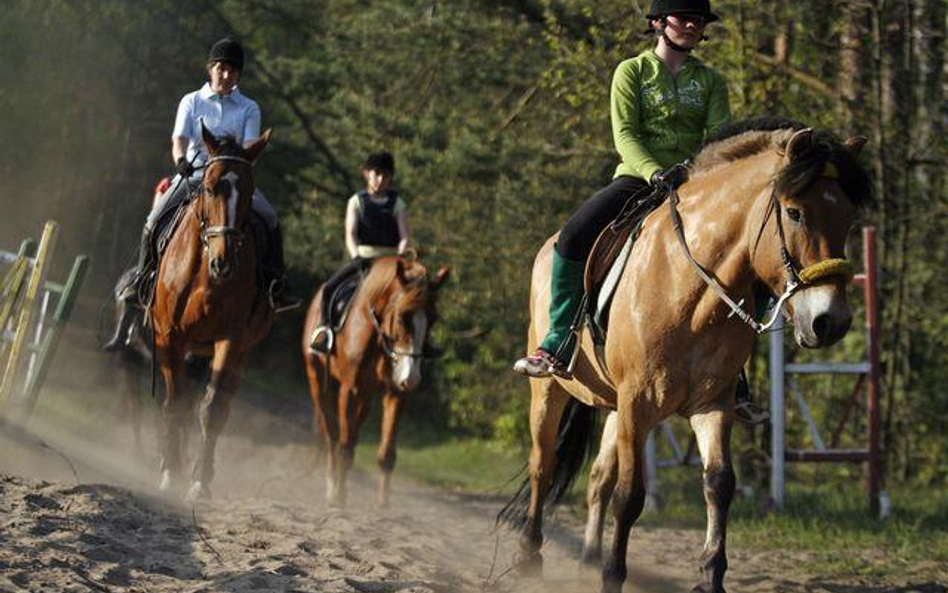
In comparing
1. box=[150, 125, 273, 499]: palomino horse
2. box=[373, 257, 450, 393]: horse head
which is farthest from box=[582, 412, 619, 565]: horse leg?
box=[373, 257, 450, 393]: horse head

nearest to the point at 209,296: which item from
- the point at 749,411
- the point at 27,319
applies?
the point at 27,319

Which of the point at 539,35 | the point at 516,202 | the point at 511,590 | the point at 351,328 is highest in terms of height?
the point at 539,35

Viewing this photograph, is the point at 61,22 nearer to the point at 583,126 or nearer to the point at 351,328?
the point at 583,126

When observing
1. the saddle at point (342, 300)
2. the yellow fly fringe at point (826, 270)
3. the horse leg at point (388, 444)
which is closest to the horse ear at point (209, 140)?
the saddle at point (342, 300)

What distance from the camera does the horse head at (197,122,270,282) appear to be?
1175 cm

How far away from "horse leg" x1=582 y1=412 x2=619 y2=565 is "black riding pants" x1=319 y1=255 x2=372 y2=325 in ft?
18.8

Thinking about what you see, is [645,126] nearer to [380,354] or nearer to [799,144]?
[799,144]

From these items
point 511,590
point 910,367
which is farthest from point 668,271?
point 910,367

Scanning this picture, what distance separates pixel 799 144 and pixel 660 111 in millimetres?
1620

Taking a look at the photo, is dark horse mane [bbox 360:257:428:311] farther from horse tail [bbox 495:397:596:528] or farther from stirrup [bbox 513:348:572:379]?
stirrup [bbox 513:348:572:379]

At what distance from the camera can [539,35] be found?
67.5ft

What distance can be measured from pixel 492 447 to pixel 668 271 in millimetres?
14868

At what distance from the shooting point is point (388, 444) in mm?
14281

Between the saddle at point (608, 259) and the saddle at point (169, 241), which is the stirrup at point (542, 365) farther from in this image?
the saddle at point (169, 241)
